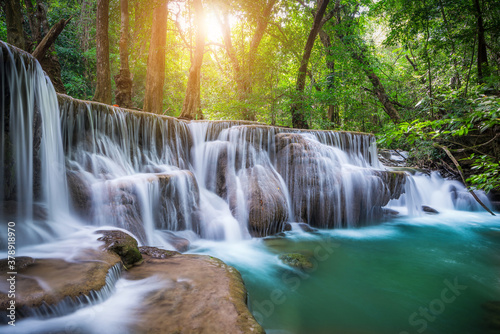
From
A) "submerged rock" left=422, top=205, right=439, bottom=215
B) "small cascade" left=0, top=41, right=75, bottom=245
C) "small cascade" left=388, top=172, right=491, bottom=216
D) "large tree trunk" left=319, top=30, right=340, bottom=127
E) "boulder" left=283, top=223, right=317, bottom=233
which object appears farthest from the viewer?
"large tree trunk" left=319, top=30, right=340, bottom=127

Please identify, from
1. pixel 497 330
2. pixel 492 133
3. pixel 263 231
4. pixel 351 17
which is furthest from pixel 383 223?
pixel 351 17

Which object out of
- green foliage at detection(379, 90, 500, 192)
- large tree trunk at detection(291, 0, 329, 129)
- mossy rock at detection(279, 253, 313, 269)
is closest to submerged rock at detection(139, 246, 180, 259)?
mossy rock at detection(279, 253, 313, 269)

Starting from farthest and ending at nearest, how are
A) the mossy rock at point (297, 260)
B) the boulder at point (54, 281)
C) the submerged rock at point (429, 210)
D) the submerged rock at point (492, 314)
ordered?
the submerged rock at point (429, 210)
the mossy rock at point (297, 260)
the submerged rock at point (492, 314)
the boulder at point (54, 281)

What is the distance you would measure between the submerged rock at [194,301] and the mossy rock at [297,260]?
61.3 inches

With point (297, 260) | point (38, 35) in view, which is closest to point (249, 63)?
point (38, 35)

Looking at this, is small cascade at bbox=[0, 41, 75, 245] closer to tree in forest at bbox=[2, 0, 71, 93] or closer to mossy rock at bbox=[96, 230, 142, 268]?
mossy rock at bbox=[96, 230, 142, 268]

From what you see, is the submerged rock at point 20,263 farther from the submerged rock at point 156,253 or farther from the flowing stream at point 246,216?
the submerged rock at point 156,253

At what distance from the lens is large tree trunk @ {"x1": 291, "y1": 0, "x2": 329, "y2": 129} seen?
1186cm

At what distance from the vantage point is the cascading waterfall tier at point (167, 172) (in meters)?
3.80

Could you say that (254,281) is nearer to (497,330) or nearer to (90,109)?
(497,330)

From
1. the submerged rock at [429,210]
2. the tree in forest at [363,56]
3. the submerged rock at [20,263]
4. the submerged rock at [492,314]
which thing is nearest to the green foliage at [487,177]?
the submerged rock at [492,314]

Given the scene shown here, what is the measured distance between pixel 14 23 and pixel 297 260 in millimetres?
9919

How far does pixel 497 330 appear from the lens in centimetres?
264

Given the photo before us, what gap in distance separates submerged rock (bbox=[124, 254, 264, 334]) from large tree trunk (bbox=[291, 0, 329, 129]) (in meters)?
10.4
